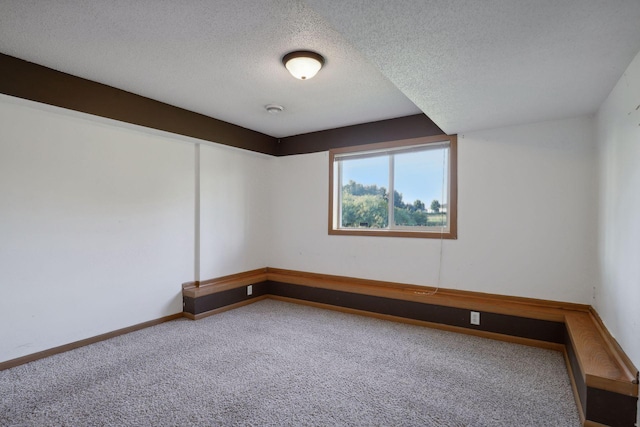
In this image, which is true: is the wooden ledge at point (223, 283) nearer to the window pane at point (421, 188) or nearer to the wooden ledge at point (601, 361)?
the window pane at point (421, 188)

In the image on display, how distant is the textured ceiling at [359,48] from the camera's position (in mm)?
1455

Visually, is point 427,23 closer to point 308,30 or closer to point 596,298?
point 308,30

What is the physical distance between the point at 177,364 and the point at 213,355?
29 centimetres

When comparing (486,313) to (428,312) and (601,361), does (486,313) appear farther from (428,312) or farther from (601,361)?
(601,361)

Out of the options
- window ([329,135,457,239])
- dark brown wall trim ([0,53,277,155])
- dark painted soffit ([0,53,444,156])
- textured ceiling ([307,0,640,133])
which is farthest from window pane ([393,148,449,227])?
dark brown wall trim ([0,53,277,155])

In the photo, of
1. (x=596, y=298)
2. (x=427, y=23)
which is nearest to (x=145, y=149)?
(x=427, y=23)

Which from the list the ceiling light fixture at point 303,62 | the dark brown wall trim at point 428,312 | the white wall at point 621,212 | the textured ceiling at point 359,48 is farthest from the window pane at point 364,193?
the white wall at point 621,212

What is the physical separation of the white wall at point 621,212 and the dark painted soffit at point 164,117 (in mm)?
1505

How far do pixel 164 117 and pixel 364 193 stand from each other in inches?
98.7

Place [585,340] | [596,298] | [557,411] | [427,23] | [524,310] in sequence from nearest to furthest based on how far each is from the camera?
[427,23] → [557,411] → [585,340] → [596,298] → [524,310]

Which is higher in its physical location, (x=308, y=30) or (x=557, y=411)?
(x=308, y=30)

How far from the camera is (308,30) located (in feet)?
6.43

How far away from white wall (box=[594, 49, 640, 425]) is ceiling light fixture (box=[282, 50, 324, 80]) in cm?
188

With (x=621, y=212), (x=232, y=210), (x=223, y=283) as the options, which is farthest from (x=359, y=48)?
(x=223, y=283)
